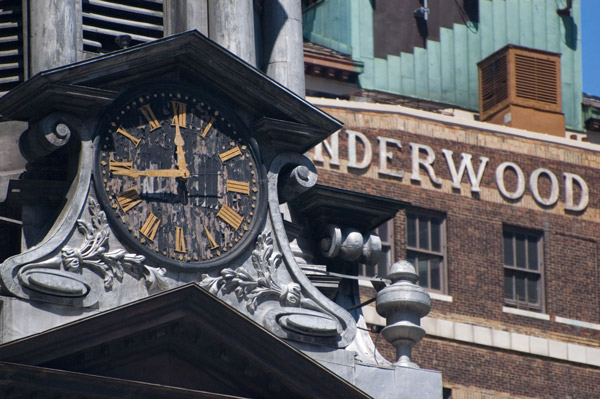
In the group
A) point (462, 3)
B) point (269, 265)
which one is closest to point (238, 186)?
point (269, 265)

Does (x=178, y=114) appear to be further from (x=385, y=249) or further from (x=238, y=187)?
(x=385, y=249)

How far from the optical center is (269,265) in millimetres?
35969

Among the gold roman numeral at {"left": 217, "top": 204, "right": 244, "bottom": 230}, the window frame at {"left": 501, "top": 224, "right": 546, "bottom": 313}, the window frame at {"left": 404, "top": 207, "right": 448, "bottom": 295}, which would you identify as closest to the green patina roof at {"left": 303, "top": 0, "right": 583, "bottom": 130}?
the window frame at {"left": 501, "top": 224, "right": 546, "bottom": 313}

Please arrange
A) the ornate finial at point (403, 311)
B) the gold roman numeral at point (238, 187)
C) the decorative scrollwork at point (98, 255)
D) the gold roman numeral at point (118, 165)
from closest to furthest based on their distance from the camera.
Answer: the decorative scrollwork at point (98, 255), the gold roman numeral at point (118, 165), the gold roman numeral at point (238, 187), the ornate finial at point (403, 311)

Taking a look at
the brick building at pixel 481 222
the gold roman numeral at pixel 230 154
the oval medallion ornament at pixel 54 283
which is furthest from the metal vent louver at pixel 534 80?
the oval medallion ornament at pixel 54 283

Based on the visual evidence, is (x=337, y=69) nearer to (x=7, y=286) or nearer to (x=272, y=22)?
(x=272, y=22)

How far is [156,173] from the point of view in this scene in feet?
116

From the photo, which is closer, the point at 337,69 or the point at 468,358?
the point at 468,358

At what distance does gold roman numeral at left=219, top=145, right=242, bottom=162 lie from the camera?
36156mm

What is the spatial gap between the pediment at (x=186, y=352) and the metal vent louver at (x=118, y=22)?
530 centimetres

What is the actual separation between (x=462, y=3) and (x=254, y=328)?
42.9 m

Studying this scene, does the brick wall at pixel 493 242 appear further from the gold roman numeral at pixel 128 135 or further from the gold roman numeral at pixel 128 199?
the gold roman numeral at pixel 128 199

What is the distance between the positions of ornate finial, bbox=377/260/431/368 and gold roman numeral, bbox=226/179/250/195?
2367mm

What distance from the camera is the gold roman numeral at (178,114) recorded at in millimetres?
35906
